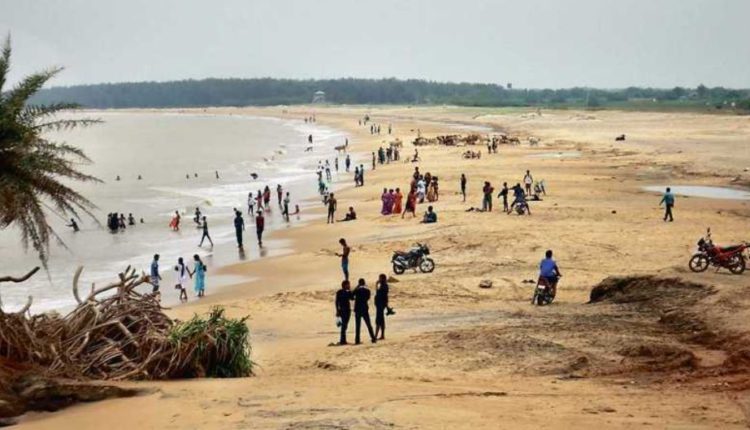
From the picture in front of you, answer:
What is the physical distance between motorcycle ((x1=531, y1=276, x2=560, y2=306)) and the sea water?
29.1 ft

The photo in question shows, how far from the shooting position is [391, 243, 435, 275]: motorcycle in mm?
19797

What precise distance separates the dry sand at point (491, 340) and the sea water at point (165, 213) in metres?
3.54

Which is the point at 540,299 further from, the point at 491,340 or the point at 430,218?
the point at 430,218

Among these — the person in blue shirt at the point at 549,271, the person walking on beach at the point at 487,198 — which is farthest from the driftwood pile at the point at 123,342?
the person walking on beach at the point at 487,198

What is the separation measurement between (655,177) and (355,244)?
72.8 feet

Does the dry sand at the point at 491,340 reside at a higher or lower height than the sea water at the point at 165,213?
higher

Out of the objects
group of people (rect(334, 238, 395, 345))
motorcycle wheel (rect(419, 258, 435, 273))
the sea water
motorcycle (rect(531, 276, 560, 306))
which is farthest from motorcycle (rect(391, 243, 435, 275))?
group of people (rect(334, 238, 395, 345))

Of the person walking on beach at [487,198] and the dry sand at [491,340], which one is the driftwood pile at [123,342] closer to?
the dry sand at [491,340]

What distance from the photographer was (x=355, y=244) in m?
25.3

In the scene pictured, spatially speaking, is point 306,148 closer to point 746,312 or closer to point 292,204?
point 292,204

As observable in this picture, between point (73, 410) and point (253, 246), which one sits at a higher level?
point (73, 410)

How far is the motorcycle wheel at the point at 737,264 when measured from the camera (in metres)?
16.4

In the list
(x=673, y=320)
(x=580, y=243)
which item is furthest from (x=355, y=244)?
(x=673, y=320)

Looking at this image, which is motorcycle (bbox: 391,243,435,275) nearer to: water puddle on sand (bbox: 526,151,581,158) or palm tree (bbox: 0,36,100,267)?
palm tree (bbox: 0,36,100,267)
